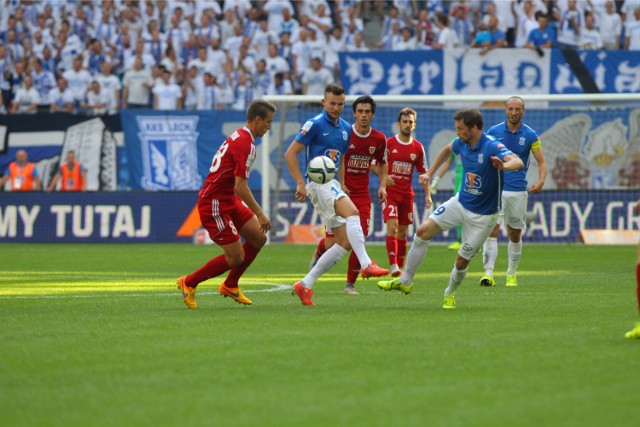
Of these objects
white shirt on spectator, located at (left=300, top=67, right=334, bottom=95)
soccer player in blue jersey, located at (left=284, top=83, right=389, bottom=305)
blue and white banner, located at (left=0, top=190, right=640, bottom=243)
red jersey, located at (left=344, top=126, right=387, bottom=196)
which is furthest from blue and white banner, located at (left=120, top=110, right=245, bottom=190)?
soccer player in blue jersey, located at (left=284, top=83, right=389, bottom=305)

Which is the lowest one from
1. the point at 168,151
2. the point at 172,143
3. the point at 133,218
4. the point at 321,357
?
the point at 133,218

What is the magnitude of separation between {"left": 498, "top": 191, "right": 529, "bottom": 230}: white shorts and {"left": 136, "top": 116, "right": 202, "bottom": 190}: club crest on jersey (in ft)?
42.6

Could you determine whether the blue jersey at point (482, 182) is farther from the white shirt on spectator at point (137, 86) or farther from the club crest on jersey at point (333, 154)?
the white shirt on spectator at point (137, 86)

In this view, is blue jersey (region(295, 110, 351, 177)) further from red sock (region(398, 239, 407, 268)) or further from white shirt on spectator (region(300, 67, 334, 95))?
white shirt on spectator (region(300, 67, 334, 95))

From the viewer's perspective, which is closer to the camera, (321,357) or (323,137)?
(321,357)

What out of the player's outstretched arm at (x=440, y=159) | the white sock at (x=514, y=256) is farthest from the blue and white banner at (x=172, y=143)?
Answer: the player's outstretched arm at (x=440, y=159)

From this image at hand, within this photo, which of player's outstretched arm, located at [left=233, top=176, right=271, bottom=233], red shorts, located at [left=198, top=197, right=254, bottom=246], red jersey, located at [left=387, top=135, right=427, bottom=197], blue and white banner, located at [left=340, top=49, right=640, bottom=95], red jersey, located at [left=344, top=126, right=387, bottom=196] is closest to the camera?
player's outstretched arm, located at [left=233, top=176, right=271, bottom=233]

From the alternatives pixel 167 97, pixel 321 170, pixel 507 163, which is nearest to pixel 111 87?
pixel 167 97

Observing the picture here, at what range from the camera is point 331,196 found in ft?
38.5

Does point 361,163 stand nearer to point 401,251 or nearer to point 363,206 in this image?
point 363,206

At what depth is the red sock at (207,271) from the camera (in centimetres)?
1115

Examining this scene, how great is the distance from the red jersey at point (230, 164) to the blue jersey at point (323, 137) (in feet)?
4.63

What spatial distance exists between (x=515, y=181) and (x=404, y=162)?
227cm

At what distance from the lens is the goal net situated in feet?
82.3
